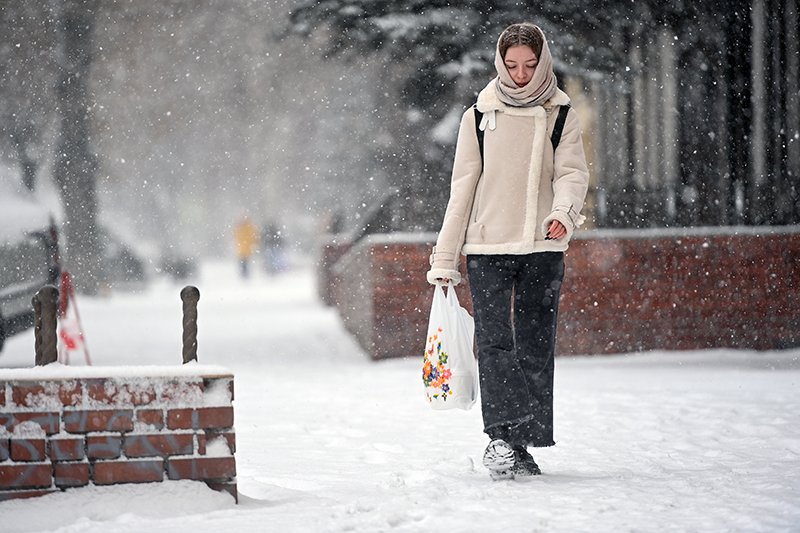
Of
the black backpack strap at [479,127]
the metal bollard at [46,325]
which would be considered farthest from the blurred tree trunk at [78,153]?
the metal bollard at [46,325]

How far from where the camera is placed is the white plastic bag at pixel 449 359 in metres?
4.82

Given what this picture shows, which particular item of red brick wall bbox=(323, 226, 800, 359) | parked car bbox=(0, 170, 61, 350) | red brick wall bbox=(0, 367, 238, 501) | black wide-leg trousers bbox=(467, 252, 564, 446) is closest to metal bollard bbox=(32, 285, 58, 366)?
red brick wall bbox=(0, 367, 238, 501)

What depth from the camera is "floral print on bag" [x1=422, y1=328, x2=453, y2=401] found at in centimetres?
483

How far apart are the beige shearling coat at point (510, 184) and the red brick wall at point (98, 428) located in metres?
1.25

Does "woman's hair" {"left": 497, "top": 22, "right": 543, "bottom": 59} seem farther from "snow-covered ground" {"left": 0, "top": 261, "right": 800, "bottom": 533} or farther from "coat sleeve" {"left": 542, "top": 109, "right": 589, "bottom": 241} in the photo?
"snow-covered ground" {"left": 0, "top": 261, "right": 800, "bottom": 533}

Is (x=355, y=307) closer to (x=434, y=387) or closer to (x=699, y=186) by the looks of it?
(x=699, y=186)

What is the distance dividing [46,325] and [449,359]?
1660mm

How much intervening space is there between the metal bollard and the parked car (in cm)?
583

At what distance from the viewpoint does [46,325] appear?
4117 mm

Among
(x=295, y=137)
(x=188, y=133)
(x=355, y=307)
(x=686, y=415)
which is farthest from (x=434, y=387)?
(x=188, y=133)

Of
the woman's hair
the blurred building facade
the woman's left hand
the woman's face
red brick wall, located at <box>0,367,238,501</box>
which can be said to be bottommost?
red brick wall, located at <box>0,367,238,501</box>

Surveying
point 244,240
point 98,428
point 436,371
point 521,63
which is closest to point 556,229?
point 521,63

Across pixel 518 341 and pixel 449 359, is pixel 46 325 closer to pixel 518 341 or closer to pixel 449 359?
pixel 449 359

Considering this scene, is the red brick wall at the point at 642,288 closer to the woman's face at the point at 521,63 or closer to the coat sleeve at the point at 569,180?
the coat sleeve at the point at 569,180
